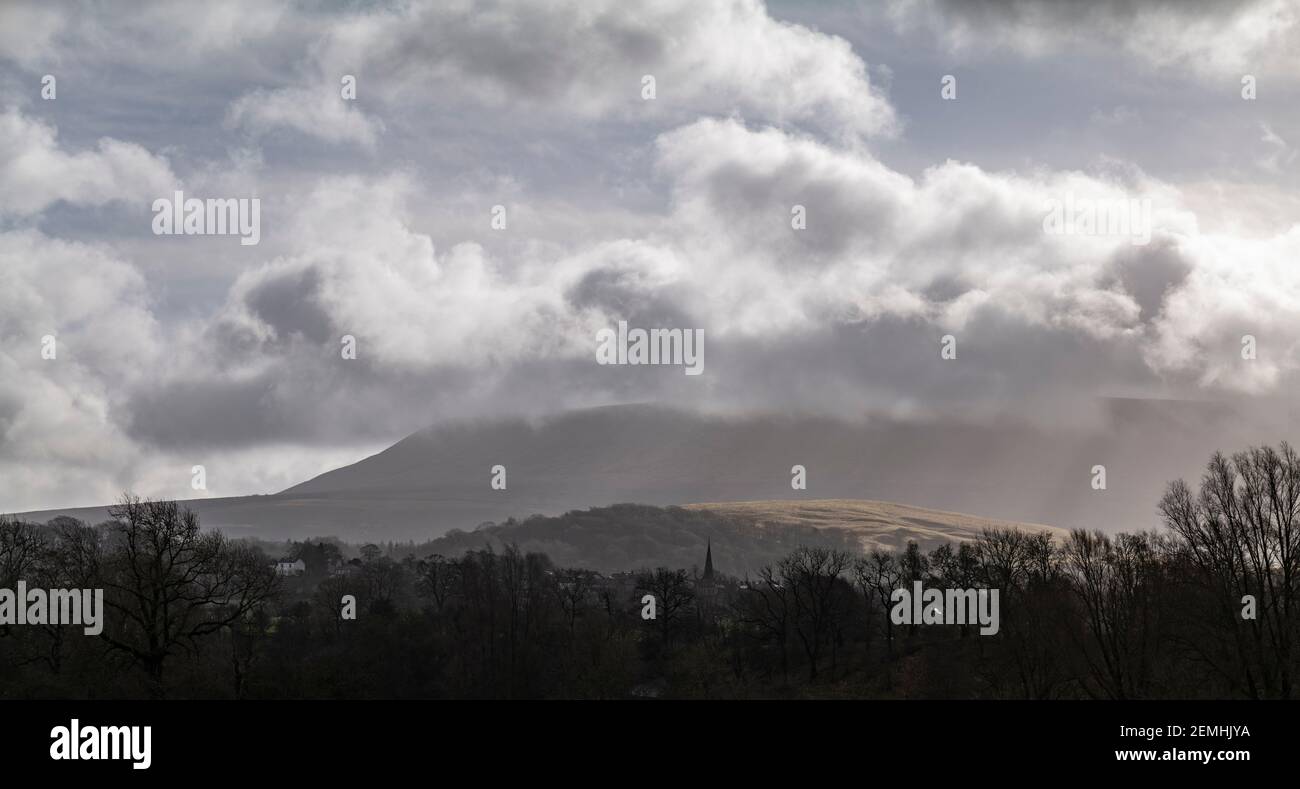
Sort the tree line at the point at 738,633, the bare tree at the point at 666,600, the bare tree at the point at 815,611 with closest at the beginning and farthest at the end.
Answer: the tree line at the point at 738,633
the bare tree at the point at 815,611
the bare tree at the point at 666,600

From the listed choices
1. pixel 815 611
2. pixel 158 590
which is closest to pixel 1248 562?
pixel 815 611

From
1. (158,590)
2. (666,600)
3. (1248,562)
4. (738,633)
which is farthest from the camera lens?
(666,600)

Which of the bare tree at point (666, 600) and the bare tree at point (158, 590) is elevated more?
the bare tree at point (158, 590)

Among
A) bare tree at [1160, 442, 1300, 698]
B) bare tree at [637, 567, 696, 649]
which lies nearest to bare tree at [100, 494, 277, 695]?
bare tree at [637, 567, 696, 649]

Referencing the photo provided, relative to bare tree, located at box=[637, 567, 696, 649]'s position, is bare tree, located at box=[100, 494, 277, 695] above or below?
above

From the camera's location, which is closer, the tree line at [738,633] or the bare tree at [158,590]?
the bare tree at [158,590]

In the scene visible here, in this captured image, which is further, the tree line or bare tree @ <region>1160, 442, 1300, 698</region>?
the tree line

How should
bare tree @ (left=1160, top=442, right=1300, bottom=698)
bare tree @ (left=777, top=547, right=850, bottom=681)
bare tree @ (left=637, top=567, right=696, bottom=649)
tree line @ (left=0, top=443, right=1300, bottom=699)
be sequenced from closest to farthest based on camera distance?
bare tree @ (left=1160, top=442, right=1300, bottom=698), tree line @ (left=0, top=443, right=1300, bottom=699), bare tree @ (left=777, top=547, right=850, bottom=681), bare tree @ (left=637, top=567, right=696, bottom=649)

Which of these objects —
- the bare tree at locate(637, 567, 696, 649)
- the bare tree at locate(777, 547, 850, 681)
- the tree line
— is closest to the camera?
the tree line

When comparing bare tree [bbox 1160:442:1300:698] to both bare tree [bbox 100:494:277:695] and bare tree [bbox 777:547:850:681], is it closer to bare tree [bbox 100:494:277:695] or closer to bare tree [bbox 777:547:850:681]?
bare tree [bbox 777:547:850:681]

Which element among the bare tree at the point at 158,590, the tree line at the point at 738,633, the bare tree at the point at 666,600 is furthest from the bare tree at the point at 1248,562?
the bare tree at the point at 158,590

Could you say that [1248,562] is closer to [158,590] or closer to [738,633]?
[738,633]

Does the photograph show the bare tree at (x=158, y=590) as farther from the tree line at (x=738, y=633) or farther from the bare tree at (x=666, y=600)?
the bare tree at (x=666, y=600)
